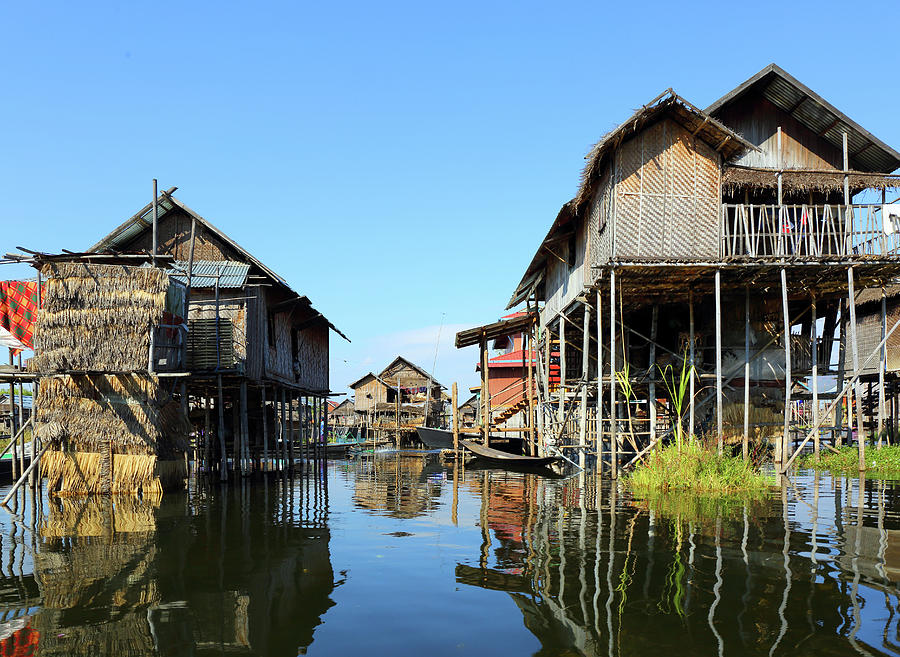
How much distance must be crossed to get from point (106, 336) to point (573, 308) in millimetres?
11225

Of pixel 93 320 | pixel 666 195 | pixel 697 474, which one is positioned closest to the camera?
pixel 697 474

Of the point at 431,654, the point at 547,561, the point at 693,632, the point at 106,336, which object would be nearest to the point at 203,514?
the point at 106,336

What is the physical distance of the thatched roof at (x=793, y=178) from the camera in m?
16.1

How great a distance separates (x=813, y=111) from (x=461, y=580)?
15.2 m

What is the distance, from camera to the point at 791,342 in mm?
17984

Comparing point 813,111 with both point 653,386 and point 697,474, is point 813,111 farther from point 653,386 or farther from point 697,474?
point 697,474

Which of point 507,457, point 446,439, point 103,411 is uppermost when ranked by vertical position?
point 103,411

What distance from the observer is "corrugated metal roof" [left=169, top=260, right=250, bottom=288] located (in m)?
17.4

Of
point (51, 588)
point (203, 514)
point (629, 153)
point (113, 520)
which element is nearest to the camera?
point (51, 588)

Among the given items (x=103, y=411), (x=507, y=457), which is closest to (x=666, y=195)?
(x=507, y=457)

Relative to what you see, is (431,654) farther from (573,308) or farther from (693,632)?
(573,308)

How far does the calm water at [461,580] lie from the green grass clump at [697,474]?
1075mm

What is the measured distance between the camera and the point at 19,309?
15141mm

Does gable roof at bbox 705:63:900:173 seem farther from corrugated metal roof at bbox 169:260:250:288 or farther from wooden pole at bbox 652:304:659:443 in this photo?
corrugated metal roof at bbox 169:260:250:288
